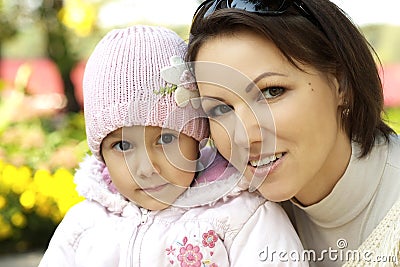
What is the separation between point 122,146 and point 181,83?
12.6 inches

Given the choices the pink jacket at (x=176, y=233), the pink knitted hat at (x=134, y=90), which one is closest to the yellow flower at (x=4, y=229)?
the pink jacket at (x=176, y=233)

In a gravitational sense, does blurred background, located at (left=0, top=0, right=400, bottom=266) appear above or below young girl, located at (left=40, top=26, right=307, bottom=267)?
below

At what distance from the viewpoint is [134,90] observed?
8.00ft

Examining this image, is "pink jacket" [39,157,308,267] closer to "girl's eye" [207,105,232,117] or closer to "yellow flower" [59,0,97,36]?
"girl's eye" [207,105,232,117]

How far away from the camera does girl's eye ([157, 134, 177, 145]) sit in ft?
8.00

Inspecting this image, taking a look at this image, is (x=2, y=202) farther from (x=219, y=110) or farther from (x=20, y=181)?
(x=219, y=110)

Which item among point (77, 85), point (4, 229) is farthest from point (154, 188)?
point (77, 85)

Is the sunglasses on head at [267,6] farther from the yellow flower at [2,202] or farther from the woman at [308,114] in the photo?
the yellow flower at [2,202]

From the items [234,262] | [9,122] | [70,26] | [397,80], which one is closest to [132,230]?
[234,262]

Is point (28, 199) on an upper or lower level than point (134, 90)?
lower

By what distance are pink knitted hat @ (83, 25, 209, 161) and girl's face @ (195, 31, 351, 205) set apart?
11cm

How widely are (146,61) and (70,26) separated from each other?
19.2ft

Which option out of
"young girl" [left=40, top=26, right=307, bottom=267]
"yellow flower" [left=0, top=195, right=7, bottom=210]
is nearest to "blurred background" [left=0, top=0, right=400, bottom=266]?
"yellow flower" [left=0, top=195, right=7, bottom=210]

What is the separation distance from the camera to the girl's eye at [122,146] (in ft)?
8.11
